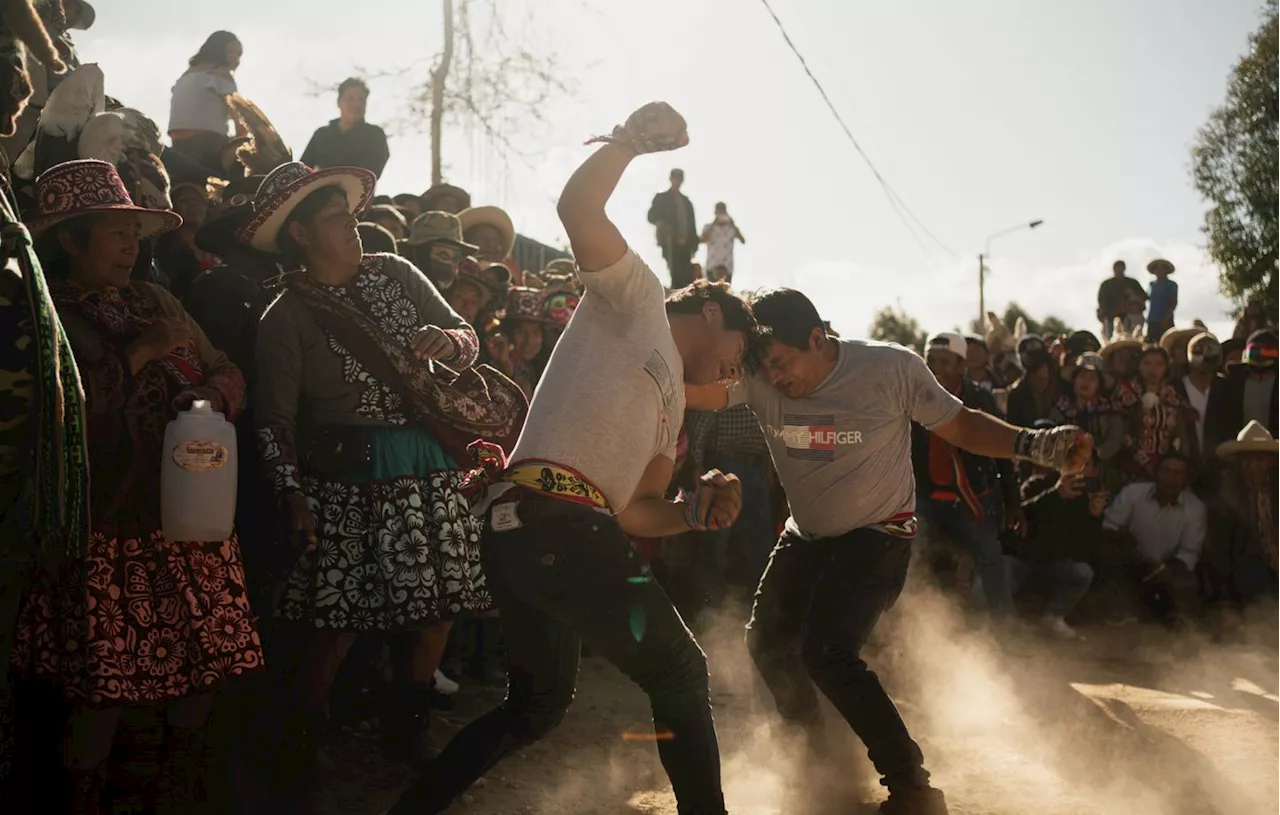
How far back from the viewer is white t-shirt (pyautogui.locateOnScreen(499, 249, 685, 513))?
3541mm

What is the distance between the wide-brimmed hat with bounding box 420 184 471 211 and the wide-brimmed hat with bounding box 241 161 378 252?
4.95m

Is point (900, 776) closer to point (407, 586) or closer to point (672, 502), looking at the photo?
point (672, 502)

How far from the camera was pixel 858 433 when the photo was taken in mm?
4957

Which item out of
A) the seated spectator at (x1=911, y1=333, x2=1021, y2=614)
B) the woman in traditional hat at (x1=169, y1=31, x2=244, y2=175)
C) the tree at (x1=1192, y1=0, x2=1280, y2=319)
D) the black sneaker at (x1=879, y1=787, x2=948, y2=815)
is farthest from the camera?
the tree at (x1=1192, y1=0, x2=1280, y2=319)

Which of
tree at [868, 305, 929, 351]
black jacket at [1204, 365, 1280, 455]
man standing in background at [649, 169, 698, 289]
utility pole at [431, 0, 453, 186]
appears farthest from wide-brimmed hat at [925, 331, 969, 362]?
tree at [868, 305, 929, 351]

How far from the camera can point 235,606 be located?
4035mm

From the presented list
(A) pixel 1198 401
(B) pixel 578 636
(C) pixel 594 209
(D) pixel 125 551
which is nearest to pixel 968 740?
(B) pixel 578 636

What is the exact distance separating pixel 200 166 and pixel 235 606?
14.9 feet

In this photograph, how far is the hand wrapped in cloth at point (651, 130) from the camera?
339 centimetres

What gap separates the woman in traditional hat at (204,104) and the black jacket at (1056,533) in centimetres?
657

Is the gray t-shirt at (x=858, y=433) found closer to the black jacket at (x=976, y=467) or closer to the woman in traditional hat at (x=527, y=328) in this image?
the woman in traditional hat at (x=527, y=328)

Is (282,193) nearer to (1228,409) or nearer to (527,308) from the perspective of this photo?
(527,308)

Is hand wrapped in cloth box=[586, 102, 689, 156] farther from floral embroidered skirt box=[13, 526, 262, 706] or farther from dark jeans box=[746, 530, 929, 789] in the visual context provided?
dark jeans box=[746, 530, 929, 789]

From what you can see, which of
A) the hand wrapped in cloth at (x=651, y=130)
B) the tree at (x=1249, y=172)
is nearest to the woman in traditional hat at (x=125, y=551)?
the hand wrapped in cloth at (x=651, y=130)
